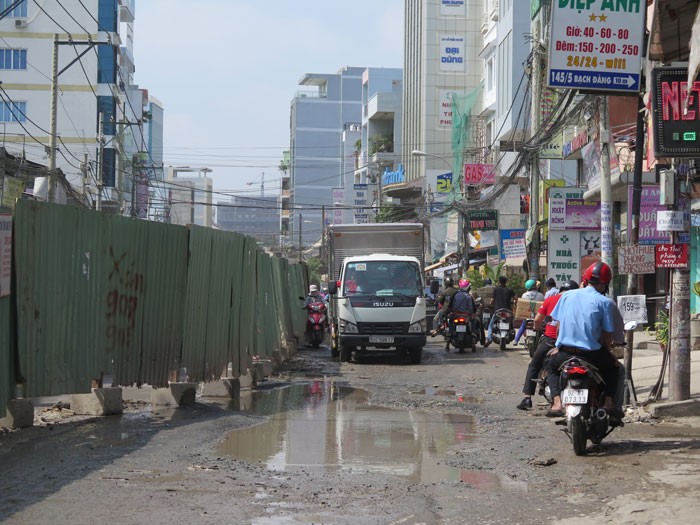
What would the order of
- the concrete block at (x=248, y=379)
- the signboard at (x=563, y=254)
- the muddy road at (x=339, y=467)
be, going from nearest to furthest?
1. the muddy road at (x=339, y=467)
2. the concrete block at (x=248, y=379)
3. the signboard at (x=563, y=254)

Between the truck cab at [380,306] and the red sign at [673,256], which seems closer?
the red sign at [673,256]

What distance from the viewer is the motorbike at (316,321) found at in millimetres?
26031

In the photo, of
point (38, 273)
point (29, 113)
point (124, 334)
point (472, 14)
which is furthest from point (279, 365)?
point (472, 14)

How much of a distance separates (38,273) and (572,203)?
1904 centimetres

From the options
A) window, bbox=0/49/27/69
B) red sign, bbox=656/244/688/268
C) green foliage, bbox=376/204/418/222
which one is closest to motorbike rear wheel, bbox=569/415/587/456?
red sign, bbox=656/244/688/268

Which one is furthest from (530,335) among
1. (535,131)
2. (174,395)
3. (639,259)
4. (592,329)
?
(592,329)

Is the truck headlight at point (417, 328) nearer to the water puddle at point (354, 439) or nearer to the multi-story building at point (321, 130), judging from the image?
the water puddle at point (354, 439)

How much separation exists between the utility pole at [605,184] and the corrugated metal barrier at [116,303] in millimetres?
5360

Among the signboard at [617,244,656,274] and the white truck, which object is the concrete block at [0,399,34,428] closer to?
the signboard at [617,244,656,274]

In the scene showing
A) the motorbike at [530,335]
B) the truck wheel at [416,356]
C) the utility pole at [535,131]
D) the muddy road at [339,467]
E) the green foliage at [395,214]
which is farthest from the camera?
the green foliage at [395,214]

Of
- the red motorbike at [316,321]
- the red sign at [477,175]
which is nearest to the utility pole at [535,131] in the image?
the red motorbike at [316,321]

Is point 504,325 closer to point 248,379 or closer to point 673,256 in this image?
point 248,379

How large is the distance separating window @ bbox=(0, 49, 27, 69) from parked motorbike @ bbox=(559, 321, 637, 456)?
6444 centimetres

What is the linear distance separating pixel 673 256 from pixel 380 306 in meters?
10.0
